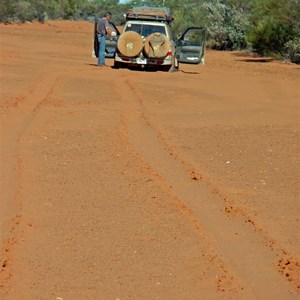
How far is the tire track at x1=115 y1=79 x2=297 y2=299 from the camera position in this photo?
231 inches

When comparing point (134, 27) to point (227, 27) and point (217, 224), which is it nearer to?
point (217, 224)

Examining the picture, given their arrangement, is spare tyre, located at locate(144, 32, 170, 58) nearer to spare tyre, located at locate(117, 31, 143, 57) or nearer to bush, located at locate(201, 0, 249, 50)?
spare tyre, located at locate(117, 31, 143, 57)

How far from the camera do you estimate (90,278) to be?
5.73 meters

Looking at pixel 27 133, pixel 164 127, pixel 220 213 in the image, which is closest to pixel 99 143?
pixel 27 133

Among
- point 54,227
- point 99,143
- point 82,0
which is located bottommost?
point 82,0

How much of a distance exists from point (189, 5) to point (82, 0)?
127ft

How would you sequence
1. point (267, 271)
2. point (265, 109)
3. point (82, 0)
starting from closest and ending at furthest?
point (267, 271)
point (265, 109)
point (82, 0)

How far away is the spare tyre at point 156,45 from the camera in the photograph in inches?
926

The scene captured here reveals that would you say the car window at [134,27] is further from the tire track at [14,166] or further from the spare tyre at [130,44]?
the tire track at [14,166]

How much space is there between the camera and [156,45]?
23547mm

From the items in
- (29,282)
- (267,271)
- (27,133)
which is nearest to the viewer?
(29,282)

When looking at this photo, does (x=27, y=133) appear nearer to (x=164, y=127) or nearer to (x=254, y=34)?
(x=164, y=127)

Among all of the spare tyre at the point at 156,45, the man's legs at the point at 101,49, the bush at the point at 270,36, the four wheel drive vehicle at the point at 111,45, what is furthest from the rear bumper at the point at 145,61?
the bush at the point at 270,36

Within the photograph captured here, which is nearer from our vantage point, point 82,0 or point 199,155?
point 199,155
